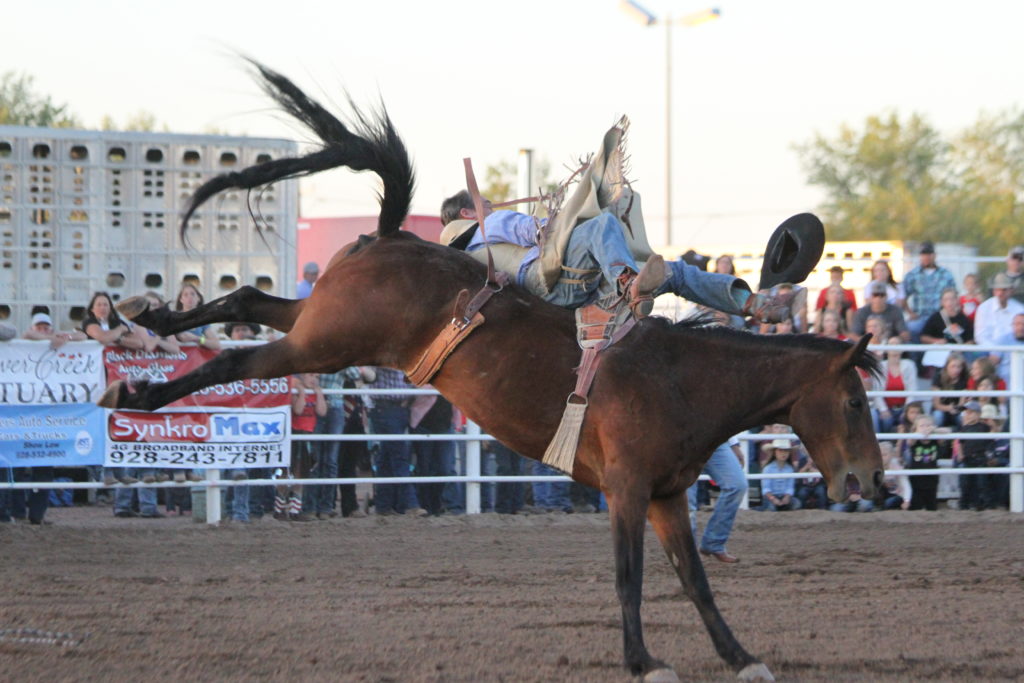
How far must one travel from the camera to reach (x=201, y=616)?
6.50 metres

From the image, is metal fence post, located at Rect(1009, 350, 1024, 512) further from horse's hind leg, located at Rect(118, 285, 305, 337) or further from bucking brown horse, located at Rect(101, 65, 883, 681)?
horse's hind leg, located at Rect(118, 285, 305, 337)

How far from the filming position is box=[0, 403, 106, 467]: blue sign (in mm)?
9758

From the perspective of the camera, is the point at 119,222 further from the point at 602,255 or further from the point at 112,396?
the point at 602,255

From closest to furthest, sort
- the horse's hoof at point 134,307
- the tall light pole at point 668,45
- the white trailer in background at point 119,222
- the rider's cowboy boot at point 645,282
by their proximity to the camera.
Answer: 1. the rider's cowboy boot at point 645,282
2. the horse's hoof at point 134,307
3. the white trailer in background at point 119,222
4. the tall light pole at point 668,45

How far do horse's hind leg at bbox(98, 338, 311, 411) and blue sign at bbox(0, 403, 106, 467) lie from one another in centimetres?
450

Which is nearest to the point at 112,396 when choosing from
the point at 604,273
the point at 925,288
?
the point at 604,273

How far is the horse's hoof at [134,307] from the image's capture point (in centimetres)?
587

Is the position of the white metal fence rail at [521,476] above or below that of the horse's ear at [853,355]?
below

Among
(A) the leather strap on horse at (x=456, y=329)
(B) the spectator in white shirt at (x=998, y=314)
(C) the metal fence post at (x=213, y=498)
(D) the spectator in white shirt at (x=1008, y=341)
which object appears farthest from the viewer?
(B) the spectator in white shirt at (x=998, y=314)

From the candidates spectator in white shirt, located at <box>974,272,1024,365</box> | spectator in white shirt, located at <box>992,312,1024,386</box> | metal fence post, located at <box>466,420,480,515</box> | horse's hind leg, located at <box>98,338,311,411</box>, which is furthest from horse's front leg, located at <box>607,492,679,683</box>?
spectator in white shirt, located at <box>974,272,1024,365</box>

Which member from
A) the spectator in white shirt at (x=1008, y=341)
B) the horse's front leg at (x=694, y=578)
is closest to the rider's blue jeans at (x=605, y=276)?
the horse's front leg at (x=694, y=578)

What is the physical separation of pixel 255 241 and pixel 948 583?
7375 mm

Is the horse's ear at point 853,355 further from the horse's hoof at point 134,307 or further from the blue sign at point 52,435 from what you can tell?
the blue sign at point 52,435

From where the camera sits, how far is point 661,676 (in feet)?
16.4
